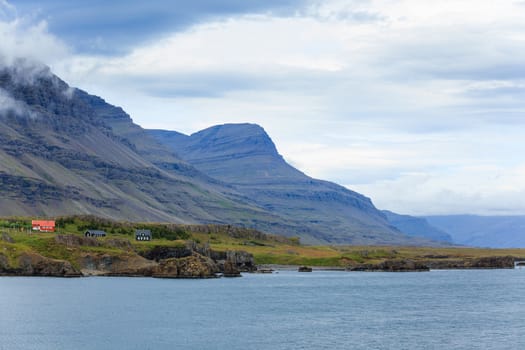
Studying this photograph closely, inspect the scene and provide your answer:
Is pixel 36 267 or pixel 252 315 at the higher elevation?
pixel 36 267

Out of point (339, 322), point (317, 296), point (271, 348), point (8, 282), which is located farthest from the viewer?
point (8, 282)

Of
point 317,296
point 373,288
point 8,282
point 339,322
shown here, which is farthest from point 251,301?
point 8,282

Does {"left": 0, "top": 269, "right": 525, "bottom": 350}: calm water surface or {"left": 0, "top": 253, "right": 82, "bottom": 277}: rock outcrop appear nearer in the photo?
{"left": 0, "top": 269, "right": 525, "bottom": 350}: calm water surface

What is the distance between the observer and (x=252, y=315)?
429 ft

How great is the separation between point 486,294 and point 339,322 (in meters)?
58.6

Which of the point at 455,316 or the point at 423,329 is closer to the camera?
the point at 423,329

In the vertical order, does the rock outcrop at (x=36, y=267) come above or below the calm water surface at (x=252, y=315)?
above

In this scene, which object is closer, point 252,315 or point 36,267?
point 252,315

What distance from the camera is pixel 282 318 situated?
12719cm

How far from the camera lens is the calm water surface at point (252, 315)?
103000 millimetres

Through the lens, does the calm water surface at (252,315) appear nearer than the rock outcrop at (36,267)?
Yes

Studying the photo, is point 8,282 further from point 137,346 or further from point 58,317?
point 137,346

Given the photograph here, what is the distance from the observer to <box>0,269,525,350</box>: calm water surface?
103000 mm

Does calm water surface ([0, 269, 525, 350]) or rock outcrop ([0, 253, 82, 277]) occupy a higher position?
rock outcrop ([0, 253, 82, 277])
